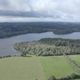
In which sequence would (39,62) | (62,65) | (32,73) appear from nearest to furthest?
(32,73) < (62,65) < (39,62)

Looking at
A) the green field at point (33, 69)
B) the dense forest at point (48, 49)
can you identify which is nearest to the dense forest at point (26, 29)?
the dense forest at point (48, 49)

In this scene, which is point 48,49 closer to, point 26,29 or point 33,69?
point 33,69

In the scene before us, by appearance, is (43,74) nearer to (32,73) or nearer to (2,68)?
(32,73)

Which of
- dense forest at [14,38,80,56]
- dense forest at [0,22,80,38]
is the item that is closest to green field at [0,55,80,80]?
dense forest at [14,38,80,56]

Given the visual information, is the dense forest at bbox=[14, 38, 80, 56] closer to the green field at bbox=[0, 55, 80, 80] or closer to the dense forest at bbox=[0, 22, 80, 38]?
the green field at bbox=[0, 55, 80, 80]

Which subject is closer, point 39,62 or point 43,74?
point 43,74

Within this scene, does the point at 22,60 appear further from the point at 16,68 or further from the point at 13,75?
the point at 13,75

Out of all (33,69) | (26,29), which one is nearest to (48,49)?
(33,69)

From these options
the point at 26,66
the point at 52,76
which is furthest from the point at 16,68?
the point at 52,76

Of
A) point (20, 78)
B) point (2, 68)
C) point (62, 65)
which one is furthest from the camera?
point (62, 65)
